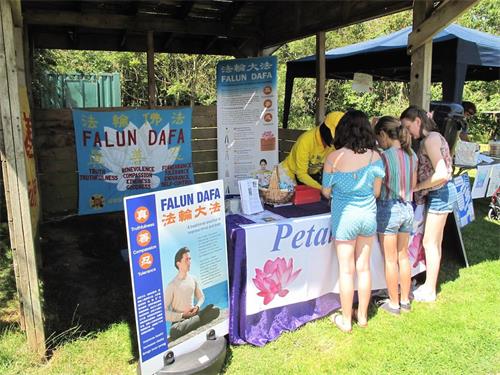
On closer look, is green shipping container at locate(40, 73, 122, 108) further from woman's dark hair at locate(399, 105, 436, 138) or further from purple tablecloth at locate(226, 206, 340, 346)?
woman's dark hair at locate(399, 105, 436, 138)

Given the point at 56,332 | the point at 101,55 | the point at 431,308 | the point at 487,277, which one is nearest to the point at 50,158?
the point at 56,332

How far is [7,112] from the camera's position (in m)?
2.30

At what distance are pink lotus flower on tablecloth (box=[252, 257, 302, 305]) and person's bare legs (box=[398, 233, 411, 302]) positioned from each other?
2.67 feet

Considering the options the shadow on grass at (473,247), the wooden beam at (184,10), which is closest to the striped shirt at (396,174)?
the shadow on grass at (473,247)

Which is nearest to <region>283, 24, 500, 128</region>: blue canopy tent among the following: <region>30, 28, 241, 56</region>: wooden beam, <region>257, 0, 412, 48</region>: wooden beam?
<region>257, 0, 412, 48</region>: wooden beam

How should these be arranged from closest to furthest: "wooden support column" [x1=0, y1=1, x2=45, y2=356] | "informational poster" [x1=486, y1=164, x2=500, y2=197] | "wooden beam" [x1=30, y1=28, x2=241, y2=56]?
"wooden support column" [x1=0, y1=1, x2=45, y2=356] < "informational poster" [x1=486, y1=164, x2=500, y2=197] < "wooden beam" [x1=30, y1=28, x2=241, y2=56]

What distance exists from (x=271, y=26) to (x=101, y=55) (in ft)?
36.7

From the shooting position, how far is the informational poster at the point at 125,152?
554cm

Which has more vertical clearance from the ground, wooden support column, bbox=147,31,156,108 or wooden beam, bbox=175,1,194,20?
wooden beam, bbox=175,1,194,20

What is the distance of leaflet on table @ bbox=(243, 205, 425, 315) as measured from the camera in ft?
8.85

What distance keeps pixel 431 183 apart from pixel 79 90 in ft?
34.6

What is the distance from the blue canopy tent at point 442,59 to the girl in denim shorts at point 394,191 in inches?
75.4

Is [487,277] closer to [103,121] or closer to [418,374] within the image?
[418,374]

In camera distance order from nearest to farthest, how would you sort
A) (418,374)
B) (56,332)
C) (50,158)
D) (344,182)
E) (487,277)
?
(418,374)
(344,182)
(56,332)
(487,277)
(50,158)
